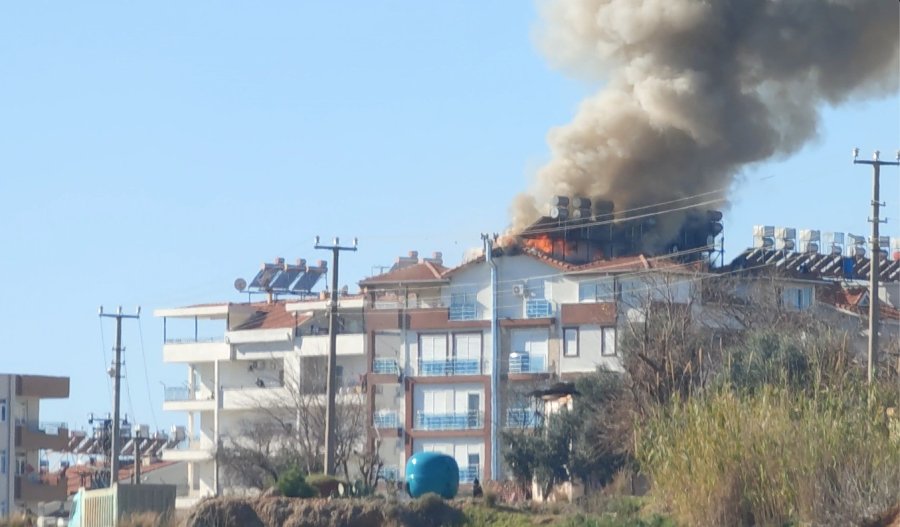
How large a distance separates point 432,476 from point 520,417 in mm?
29909

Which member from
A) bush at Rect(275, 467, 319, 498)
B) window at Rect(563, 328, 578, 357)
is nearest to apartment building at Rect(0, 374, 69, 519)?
window at Rect(563, 328, 578, 357)

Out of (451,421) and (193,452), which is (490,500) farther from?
(193,452)

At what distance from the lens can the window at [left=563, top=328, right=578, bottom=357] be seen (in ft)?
263

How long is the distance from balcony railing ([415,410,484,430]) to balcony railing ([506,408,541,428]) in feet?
6.41

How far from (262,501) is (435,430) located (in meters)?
42.0

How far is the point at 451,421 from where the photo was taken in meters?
82.6

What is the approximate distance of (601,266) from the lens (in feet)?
268

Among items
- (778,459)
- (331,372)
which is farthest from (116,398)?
(778,459)

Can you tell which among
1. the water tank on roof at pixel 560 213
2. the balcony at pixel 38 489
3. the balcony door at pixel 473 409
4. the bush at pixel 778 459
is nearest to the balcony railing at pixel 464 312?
the balcony door at pixel 473 409

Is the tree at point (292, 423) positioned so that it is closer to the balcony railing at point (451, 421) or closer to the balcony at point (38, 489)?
the balcony railing at point (451, 421)

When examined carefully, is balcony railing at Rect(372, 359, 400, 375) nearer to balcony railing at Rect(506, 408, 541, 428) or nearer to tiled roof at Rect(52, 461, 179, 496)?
balcony railing at Rect(506, 408, 541, 428)

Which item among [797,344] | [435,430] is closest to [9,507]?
[435,430]

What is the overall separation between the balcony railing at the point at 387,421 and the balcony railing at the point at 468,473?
17.5 ft

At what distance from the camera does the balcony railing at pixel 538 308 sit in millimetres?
82312
